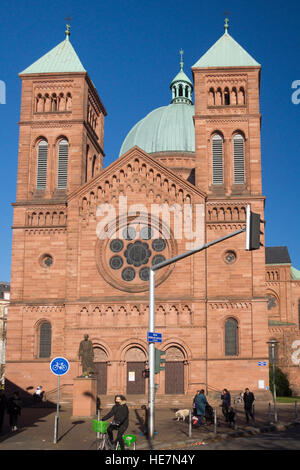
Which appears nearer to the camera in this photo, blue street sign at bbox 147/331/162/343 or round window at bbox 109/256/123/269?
blue street sign at bbox 147/331/162/343

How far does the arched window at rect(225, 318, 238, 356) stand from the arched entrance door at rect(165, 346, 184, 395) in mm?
3229

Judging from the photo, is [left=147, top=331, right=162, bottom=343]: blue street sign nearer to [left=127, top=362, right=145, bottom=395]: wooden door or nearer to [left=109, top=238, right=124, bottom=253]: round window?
[left=127, top=362, right=145, bottom=395]: wooden door

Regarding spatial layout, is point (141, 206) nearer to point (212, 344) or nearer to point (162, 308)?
point (162, 308)

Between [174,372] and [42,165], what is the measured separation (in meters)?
18.4

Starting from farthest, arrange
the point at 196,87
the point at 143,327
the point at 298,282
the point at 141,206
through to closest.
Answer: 1. the point at 298,282
2. the point at 196,87
3. the point at 141,206
4. the point at 143,327

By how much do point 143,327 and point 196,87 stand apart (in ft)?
61.5

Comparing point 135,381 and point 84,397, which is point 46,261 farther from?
point 84,397

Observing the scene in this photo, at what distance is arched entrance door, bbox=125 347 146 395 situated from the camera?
39125mm

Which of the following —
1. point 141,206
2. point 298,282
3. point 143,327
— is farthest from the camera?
point 298,282

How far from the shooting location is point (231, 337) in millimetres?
39969

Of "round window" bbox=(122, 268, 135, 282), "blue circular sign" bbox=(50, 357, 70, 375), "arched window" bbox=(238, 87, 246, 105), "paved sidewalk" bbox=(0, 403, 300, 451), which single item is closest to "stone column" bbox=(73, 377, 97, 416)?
"paved sidewalk" bbox=(0, 403, 300, 451)

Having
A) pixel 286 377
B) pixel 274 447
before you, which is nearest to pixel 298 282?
pixel 286 377

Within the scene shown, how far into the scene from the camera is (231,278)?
133ft

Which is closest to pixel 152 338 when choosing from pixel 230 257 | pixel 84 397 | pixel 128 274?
pixel 84 397
